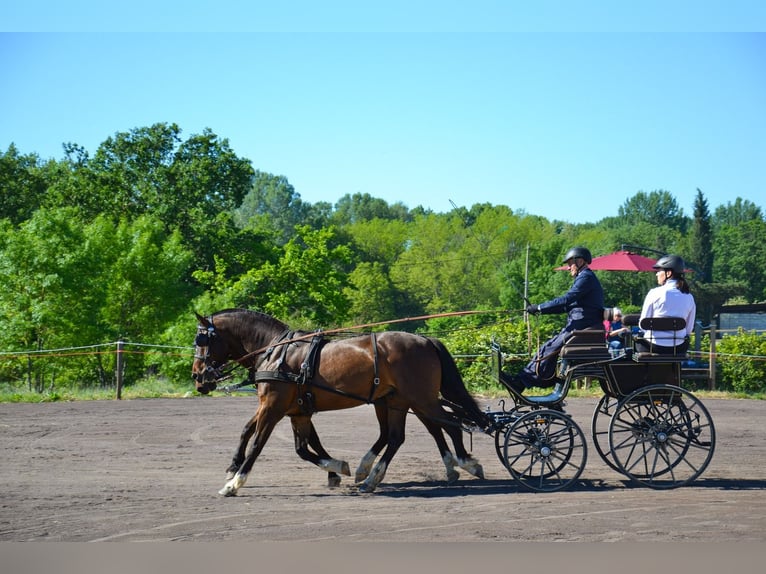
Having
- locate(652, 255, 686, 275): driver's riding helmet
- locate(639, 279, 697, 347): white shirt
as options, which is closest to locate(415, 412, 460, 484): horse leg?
locate(639, 279, 697, 347): white shirt

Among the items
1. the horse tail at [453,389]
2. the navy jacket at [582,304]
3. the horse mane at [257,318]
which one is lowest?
the horse tail at [453,389]

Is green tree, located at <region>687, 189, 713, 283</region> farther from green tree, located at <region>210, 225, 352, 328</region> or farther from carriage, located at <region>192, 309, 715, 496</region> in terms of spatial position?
carriage, located at <region>192, 309, 715, 496</region>

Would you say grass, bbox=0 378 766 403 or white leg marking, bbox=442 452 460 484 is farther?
grass, bbox=0 378 766 403

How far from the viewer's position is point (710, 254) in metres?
64.4

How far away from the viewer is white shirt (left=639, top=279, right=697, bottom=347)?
8523mm

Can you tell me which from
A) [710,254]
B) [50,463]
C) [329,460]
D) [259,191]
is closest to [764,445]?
[329,460]

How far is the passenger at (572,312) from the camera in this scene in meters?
8.41

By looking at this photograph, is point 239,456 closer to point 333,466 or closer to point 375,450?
point 333,466

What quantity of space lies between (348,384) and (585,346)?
2564 millimetres

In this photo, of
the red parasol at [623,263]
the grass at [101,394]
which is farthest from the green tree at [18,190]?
the red parasol at [623,263]

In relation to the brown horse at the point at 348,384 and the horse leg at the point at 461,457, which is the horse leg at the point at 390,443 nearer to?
the brown horse at the point at 348,384

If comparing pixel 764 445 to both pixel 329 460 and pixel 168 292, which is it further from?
pixel 168 292

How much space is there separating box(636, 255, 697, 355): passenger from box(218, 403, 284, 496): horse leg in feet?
13.2

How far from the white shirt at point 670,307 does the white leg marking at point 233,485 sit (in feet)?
14.9
